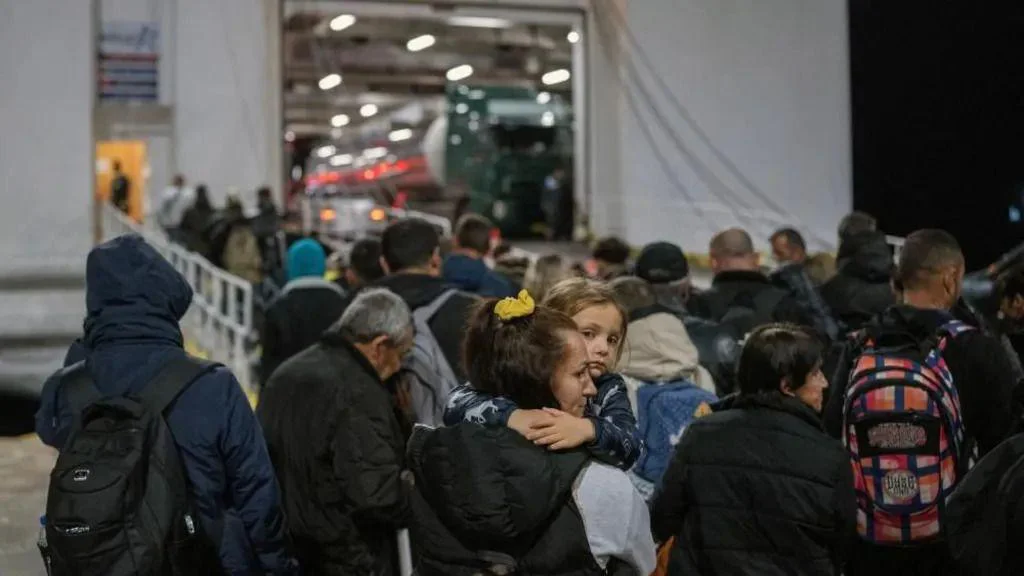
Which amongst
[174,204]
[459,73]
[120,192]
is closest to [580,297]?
[174,204]

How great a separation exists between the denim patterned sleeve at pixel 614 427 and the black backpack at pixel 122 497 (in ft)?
3.88

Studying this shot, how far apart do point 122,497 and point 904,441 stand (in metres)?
2.48

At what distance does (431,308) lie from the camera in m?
5.27

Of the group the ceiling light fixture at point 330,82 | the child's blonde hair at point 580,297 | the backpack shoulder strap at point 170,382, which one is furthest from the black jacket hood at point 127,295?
the ceiling light fixture at point 330,82

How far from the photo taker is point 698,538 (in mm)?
3689

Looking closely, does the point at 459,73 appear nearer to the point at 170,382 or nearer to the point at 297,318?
the point at 297,318

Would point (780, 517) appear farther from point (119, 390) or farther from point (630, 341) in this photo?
point (119, 390)

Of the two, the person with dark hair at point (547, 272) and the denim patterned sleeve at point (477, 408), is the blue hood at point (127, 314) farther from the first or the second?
the person with dark hair at point (547, 272)

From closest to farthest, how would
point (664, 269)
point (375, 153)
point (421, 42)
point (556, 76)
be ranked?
point (664, 269)
point (375, 153)
point (421, 42)
point (556, 76)

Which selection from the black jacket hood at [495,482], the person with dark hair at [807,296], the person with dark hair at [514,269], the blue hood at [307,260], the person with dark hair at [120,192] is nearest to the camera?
the black jacket hood at [495,482]

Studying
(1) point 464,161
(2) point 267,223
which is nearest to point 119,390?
(2) point 267,223

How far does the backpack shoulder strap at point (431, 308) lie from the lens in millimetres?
5234

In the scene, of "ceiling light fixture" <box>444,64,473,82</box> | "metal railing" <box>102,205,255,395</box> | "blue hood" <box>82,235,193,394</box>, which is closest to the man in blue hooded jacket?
"blue hood" <box>82,235,193,394</box>

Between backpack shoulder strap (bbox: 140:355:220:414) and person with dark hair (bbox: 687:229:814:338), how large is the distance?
3.23 metres
